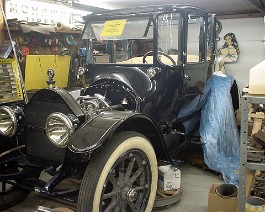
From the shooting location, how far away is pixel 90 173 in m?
2.01

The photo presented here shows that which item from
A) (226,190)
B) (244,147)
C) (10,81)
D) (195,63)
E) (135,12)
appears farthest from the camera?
(10,81)

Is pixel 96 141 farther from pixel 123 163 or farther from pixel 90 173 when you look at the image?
pixel 123 163

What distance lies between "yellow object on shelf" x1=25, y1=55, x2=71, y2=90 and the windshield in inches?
48.2

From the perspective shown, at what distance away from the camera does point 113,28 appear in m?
3.15

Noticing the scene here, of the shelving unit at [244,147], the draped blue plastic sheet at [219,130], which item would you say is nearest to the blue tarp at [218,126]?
the draped blue plastic sheet at [219,130]

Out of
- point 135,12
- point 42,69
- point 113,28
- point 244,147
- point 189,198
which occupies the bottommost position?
point 189,198

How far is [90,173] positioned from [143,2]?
4.49 m

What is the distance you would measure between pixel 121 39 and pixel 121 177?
56.4 inches

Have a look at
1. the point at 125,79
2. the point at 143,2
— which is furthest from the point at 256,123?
the point at 143,2

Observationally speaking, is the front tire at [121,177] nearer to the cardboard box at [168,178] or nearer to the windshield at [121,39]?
the cardboard box at [168,178]

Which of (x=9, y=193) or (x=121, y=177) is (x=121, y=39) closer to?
(x=121, y=177)

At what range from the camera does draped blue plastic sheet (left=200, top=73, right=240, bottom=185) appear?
346cm

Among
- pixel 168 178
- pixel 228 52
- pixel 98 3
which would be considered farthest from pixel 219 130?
pixel 228 52

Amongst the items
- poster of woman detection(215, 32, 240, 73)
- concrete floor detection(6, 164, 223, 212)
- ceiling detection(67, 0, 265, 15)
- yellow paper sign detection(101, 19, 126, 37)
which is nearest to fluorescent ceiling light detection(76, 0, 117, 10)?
ceiling detection(67, 0, 265, 15)
